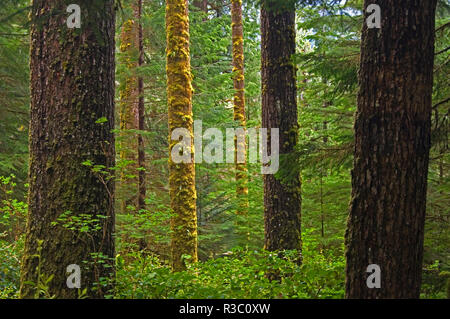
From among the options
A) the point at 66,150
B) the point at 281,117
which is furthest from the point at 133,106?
the point at 66,150

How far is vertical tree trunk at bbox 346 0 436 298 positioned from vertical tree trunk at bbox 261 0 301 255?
333 cm

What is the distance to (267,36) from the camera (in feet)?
24.3

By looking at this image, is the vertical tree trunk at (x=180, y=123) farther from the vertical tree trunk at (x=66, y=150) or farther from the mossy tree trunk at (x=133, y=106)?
the vertical tree trunk at (x=66, y=150)

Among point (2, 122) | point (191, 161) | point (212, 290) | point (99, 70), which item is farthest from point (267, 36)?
point (2, 122)

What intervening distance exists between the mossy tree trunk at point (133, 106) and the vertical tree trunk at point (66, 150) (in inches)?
233

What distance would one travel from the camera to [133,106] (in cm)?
1150

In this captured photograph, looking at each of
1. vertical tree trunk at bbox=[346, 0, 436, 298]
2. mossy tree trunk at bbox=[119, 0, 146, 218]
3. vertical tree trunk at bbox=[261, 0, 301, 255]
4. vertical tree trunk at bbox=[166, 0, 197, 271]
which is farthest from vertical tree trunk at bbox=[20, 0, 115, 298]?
mossy tree trunk at bbox=[119, 0, 146, 218]

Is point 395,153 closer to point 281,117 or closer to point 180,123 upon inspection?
point 281,117

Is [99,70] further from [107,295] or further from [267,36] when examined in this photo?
[267,36]

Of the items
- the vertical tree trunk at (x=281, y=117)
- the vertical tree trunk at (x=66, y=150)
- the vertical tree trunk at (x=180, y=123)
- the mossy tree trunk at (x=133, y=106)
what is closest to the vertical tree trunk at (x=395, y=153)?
the vertical tree trunk at (x=66, y=150)

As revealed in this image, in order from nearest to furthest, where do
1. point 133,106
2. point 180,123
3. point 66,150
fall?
1. point 66,150
2. point 180,123
3. point 133,106

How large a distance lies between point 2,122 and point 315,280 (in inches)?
362

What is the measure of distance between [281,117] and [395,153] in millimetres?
3690

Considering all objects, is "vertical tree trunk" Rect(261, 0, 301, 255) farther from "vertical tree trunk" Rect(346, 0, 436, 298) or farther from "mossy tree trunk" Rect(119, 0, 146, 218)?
"mossy tree trunk" Rect(119, 0, 146, 218)
